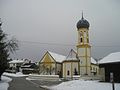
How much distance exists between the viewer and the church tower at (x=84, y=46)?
6969cm

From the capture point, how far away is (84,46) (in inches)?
2766

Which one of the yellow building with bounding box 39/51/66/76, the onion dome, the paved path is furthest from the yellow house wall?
the paved path

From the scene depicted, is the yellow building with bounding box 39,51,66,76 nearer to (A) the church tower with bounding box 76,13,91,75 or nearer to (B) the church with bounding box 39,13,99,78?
(B) the church with bounding box 39,13,99,78

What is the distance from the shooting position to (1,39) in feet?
113

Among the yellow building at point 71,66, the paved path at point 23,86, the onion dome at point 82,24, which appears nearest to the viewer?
the paved path at point 23,86

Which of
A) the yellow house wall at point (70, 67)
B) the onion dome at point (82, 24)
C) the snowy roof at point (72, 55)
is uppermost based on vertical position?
the onion dome at point (82, 24)

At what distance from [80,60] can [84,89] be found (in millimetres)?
43110

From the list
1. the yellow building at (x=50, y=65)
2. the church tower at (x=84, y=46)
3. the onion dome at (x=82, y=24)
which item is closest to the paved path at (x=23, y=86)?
the church tower at (x=84, y=46)

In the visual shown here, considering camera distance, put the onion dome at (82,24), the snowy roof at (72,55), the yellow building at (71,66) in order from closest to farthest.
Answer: the onion dome at (82,24), the yellow building at (71,66), the snowy roof at (72,55)

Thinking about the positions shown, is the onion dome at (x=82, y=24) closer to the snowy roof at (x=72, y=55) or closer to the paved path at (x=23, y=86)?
the snowy roof at (x=72, y=55)

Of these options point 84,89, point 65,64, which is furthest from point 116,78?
point 65,64

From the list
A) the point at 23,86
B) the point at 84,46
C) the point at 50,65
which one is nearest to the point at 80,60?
the point at 84,46

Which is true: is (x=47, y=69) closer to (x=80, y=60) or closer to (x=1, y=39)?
Answer: (x=80, y=60)

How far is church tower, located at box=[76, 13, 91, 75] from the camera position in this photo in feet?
229
